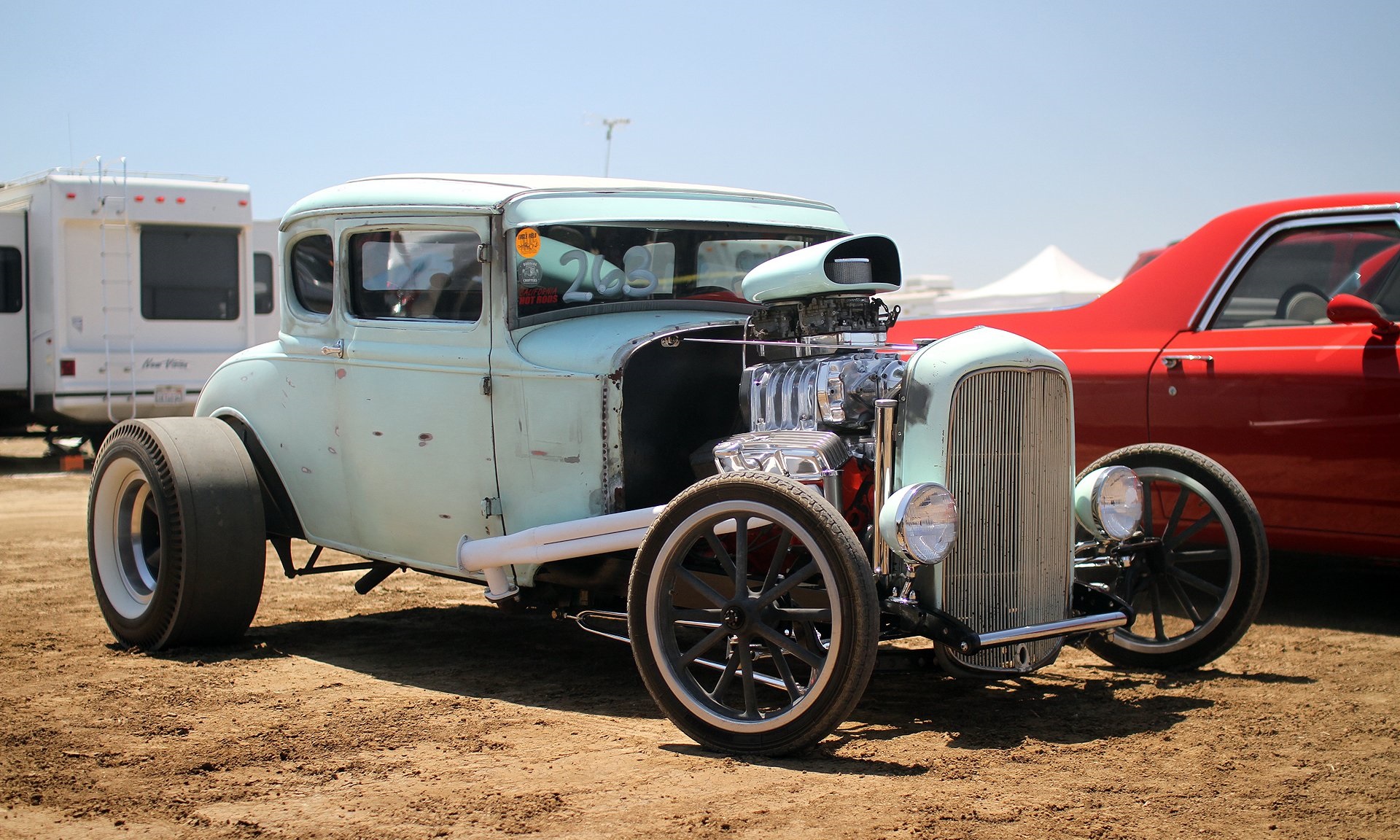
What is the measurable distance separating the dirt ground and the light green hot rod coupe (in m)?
0.26

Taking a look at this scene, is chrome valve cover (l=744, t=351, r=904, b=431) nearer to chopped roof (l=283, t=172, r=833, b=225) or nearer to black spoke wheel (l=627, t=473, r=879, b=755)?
black spoke wheel (l=627, t=473, r=879, b=755)

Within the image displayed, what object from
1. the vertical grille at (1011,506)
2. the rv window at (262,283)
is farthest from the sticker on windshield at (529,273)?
the rv window at (262,283)

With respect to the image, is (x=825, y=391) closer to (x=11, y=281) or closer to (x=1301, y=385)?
(x=1301, y=385)

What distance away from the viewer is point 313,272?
561 cm

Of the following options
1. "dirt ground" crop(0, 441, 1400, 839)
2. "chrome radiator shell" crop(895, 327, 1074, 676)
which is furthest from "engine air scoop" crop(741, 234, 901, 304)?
"dirt ground" crop(0, 441, 1400, 839)

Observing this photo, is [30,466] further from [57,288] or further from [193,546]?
[193,546]

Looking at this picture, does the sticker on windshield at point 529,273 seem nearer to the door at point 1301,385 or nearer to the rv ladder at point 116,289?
the door at point 1301,385

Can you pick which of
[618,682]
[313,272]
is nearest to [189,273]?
[313,272]

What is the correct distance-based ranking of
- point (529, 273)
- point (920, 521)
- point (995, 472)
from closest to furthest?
point (920, 521) → point (995, 472) → point (529, 273)

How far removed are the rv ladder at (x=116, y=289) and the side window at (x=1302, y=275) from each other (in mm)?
11291

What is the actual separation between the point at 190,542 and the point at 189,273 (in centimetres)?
985

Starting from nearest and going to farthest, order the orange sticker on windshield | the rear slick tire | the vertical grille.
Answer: the vertical grille → the orange sticker on windshield → the rear slick tire

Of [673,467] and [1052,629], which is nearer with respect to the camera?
[1052,629]

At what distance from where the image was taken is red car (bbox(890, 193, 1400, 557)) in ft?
17.4
